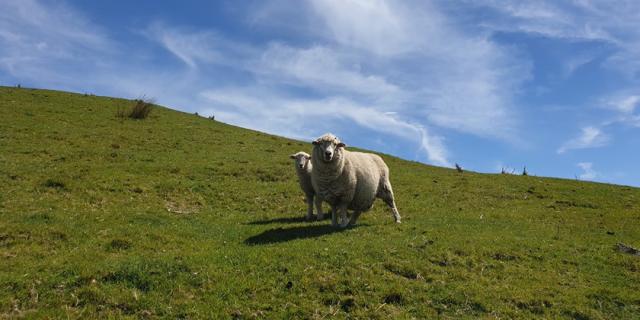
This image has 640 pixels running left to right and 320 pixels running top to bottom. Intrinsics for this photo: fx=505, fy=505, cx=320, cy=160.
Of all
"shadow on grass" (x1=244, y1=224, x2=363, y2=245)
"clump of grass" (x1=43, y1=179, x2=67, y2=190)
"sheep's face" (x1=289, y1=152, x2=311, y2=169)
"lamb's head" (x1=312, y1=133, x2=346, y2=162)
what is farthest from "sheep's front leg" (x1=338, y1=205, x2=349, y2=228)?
"clump of grass" (x1=43, y1=179, x2=67, y2=190)

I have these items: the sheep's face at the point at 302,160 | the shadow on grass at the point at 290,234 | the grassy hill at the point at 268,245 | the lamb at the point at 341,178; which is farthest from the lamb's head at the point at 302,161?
the shadow on grass at the point at 290,234

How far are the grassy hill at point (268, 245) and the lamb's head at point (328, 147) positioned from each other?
2.21 metres

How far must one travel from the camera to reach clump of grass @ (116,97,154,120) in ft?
119

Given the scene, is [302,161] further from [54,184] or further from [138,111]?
[138,111]

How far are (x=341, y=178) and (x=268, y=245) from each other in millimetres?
3415

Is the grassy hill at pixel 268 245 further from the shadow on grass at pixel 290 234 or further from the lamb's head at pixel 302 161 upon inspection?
the lamb's head at pixel 302 161

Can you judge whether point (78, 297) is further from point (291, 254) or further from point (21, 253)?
point (291, 254)

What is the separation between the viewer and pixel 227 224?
53.5 feet

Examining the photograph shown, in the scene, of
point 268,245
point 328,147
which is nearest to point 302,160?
point 328,147

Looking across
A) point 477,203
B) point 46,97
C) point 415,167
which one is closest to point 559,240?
point 477,203

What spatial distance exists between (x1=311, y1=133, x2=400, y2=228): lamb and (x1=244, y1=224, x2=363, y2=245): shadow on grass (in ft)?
1.83

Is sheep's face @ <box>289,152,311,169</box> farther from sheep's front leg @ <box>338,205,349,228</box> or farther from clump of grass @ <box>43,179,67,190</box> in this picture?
clump of grass @ <box>43,179,67,190</box>

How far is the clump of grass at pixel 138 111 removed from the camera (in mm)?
36312

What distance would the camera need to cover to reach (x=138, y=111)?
120ft
